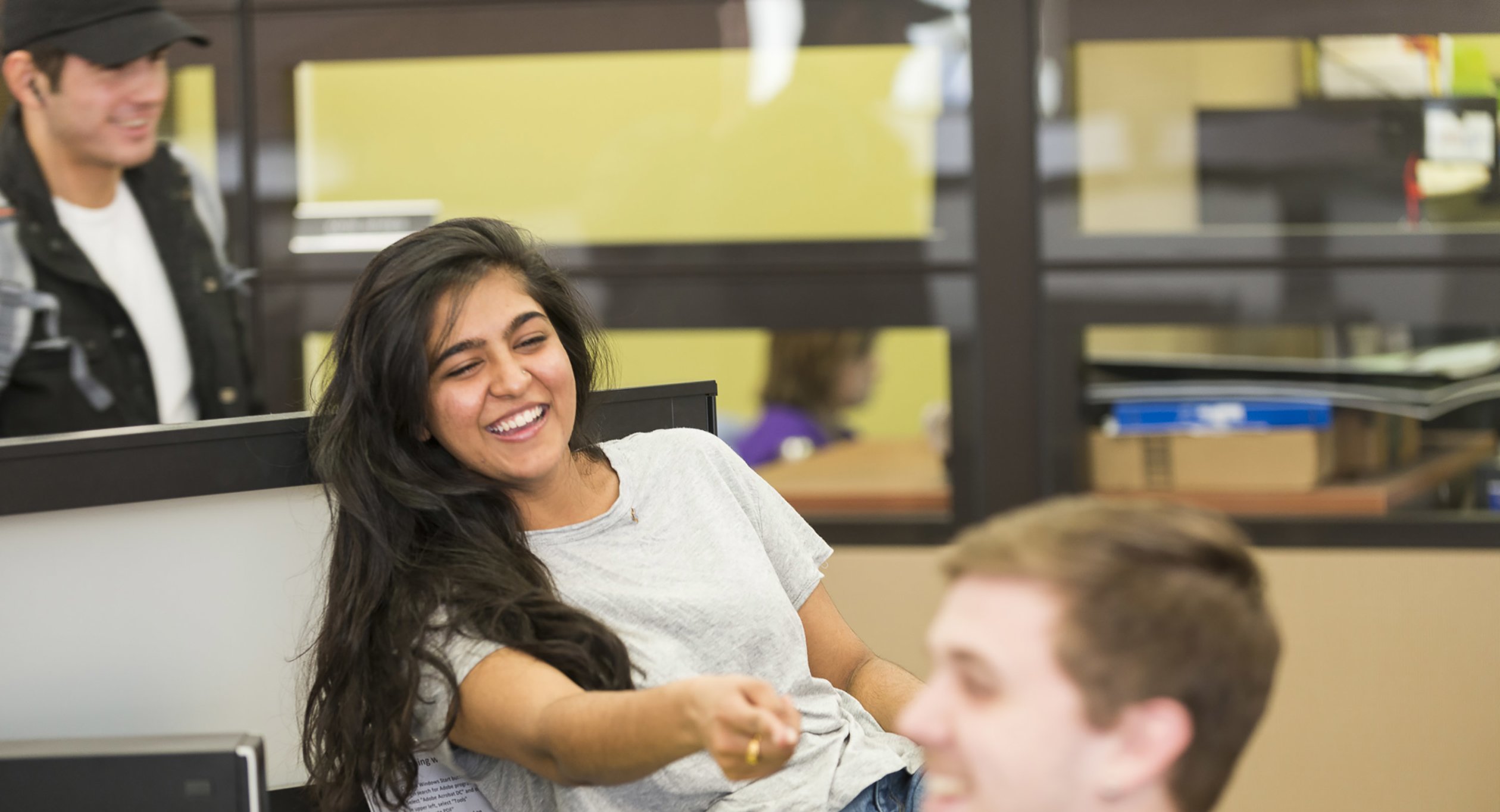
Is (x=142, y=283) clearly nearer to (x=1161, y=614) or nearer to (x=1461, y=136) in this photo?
(x=1161, y=614)

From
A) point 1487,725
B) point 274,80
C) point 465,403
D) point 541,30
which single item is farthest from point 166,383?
point 1487,725

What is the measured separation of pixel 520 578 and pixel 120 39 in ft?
5.08

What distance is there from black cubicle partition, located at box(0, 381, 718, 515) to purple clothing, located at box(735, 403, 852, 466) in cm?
168

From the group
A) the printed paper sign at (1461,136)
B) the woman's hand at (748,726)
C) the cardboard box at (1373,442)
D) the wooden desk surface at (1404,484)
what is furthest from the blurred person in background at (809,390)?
the woman's hand at (748,726)

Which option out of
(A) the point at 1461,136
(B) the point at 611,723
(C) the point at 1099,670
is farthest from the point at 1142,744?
(A) the point at 1461,136

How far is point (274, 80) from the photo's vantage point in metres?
3.22

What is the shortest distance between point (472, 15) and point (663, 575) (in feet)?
6.46

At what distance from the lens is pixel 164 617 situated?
1434mm

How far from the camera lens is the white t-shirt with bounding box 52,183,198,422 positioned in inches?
101

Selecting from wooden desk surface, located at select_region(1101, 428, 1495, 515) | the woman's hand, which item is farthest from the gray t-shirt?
wooden desk surface, located at select_region(1101, 428, 1495, 515)

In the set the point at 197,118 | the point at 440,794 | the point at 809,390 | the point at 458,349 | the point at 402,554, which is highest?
the point at 197,118

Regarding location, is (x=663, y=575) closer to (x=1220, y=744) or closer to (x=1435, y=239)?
(x=1220, y=744)

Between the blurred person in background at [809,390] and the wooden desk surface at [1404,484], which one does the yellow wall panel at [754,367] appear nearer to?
the blurred person in background at [809,390]

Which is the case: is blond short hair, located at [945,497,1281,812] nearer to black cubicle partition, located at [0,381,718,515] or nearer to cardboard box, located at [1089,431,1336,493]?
black cubicle partition, located at [0,381,718,515]
